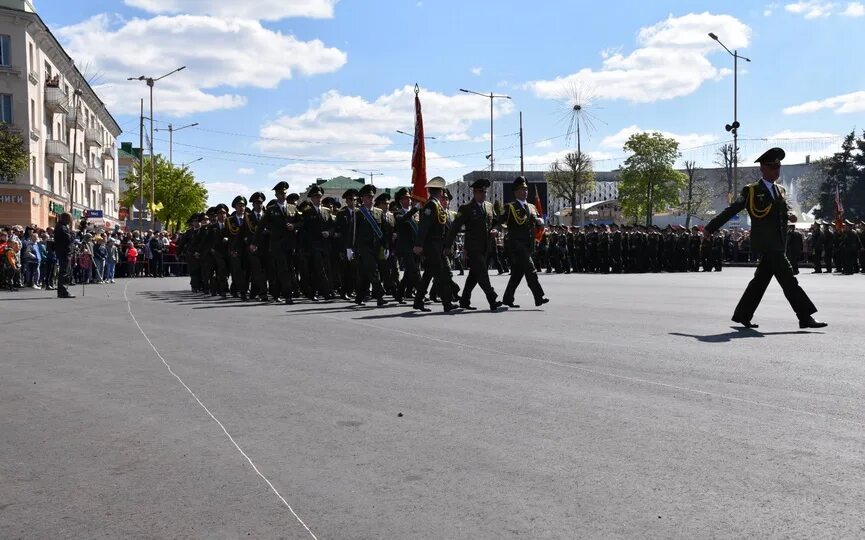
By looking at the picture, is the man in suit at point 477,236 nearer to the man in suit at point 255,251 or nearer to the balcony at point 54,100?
the man in suit at point 255,251

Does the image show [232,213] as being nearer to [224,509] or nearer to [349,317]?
[349,317]

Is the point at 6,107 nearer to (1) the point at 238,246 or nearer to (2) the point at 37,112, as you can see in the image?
(2) the point at 37,112

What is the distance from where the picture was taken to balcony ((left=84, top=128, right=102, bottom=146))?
77.1 metres

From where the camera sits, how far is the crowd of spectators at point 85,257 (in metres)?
27.3

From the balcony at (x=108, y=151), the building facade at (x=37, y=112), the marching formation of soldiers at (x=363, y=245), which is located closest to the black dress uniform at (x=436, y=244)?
the marching formation of soldiers at (x=363, y=245)

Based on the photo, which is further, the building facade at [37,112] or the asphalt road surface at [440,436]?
the building facade at [37,112]

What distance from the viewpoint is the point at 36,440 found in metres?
5.82

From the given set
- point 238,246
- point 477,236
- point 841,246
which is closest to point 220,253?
point 238,246

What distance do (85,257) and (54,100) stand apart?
31648mm

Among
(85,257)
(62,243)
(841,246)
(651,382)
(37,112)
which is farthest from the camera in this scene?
(37,112)

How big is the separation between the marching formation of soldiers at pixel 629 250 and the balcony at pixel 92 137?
161 feet

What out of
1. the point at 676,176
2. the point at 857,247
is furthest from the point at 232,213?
the point at 676,176

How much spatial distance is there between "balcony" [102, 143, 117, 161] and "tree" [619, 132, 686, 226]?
49.1m

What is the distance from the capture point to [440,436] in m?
5.63
